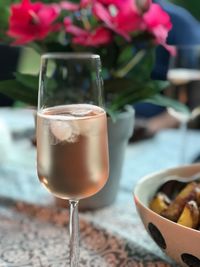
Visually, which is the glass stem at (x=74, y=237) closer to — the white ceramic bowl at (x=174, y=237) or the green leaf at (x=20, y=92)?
the white ceramic bowl at (x=174, y=237)

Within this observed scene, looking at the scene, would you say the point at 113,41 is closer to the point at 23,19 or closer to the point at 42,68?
the point at 23,19

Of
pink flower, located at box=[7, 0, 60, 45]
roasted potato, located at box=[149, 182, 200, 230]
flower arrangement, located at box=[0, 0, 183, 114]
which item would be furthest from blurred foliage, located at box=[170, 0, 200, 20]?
roasted potato, located at box=[149, 182, 200, 230]

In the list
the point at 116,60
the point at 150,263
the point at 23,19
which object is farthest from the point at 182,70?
the point at 150,263

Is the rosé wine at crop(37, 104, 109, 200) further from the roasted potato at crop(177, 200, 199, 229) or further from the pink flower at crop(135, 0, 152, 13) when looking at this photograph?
the pink flower at crop(135, 0, 152, 13)

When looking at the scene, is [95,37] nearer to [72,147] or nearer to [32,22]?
[32,22]

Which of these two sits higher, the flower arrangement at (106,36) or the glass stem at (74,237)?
the flower arrangement at (106,36)

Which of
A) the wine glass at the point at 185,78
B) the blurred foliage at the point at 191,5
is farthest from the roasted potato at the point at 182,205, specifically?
the blurred foliage at the point at 191,5
